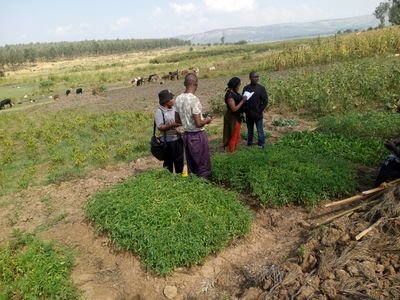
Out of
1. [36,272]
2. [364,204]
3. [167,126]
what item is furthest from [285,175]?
[36,272]

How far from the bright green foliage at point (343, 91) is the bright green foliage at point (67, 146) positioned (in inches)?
175

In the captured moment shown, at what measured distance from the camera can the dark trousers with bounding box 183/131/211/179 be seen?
5.63 metres

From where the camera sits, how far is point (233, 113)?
7.34m

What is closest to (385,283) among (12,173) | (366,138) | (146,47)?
(366,138)

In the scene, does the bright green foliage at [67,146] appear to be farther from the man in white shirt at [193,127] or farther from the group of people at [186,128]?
the man in white shirt at [193,127]

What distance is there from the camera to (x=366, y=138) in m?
7.72

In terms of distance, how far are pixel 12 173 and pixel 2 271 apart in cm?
495

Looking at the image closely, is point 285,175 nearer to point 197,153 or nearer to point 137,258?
point 197,153

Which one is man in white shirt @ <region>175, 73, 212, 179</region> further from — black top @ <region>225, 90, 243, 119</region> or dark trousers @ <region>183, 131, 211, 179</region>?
black top @ <region>225, 90, 243, 119</region>

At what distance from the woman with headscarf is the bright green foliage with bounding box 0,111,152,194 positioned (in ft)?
8.07

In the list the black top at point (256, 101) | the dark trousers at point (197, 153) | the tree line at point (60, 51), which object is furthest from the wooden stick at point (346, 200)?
the tree line at point (60, 51)

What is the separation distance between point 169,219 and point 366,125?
557cm

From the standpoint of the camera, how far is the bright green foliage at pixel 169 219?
4457 mm

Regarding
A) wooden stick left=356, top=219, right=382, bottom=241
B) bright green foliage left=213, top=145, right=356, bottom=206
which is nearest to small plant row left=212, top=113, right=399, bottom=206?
bright green foliage left=213, top=145, right=356, bottom=206
